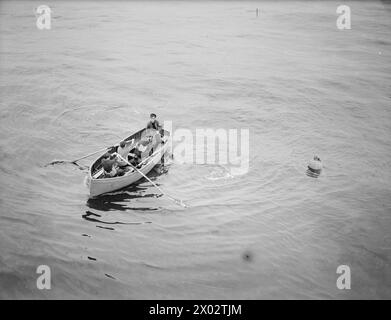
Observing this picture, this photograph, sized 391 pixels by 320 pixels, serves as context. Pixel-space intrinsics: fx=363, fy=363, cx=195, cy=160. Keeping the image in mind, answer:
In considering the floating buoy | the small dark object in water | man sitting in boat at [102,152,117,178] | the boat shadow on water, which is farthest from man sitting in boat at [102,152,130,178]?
the floating buoy

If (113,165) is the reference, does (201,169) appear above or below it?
below

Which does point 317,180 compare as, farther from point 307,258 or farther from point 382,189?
point 307,258

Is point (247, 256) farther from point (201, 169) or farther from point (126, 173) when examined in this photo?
point (201, 169)

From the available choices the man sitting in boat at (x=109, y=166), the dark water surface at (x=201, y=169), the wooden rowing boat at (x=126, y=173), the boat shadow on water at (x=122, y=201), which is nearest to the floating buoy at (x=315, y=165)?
the dark water surface at (x=201, y=169)

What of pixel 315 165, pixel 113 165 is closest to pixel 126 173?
pixel 113 165

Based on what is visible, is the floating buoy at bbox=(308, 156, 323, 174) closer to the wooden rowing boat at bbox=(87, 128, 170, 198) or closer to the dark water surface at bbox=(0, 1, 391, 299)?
the dark water surface at bbox=(0, 1, 391, 299)

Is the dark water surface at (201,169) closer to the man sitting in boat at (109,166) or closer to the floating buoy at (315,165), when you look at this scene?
the floating buoy at (315,165)
